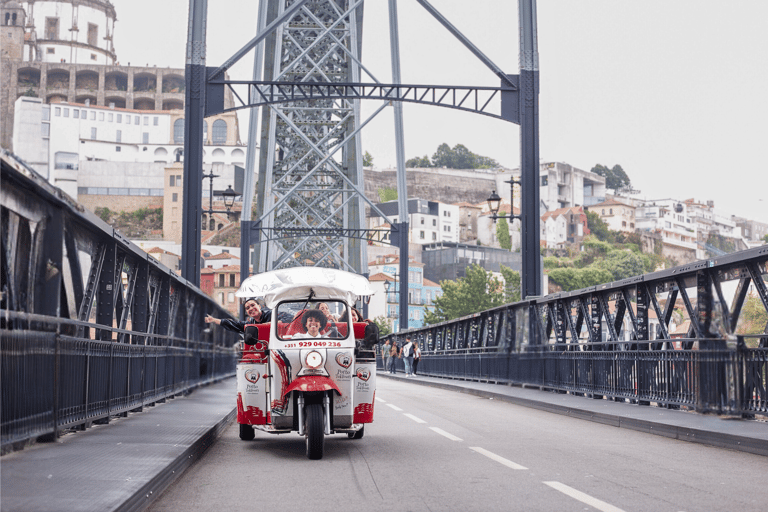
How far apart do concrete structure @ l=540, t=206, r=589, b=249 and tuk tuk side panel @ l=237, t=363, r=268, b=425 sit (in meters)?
183

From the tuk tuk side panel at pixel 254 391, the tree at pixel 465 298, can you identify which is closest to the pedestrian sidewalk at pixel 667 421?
the tuk tuk side panel at pixel 254 391

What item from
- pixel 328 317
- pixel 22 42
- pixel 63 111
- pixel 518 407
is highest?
pixel 22 42

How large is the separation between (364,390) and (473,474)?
2262 millimetres

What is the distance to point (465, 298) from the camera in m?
123

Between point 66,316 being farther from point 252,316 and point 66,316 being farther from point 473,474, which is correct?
point 473,474

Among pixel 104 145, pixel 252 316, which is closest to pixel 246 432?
pixel 252 316

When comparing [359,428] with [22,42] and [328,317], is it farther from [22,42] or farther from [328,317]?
[22,42]

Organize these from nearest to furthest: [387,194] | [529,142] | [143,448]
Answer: [143,448] < [529,142] < [387,194]

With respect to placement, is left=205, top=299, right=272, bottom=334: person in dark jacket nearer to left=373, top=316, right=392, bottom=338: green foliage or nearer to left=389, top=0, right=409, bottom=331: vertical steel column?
left=389, top=0, right=409, bottom=331: vertical steel column

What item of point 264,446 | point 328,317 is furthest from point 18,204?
point 264,446

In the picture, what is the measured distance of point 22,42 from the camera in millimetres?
155125

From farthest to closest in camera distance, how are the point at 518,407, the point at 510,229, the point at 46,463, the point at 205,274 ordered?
the point at 510,229 < the point at 205,274 < the point at 518,407 < the point at 46,463

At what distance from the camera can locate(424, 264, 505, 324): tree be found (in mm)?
122188

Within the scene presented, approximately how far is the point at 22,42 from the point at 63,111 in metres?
16.6
